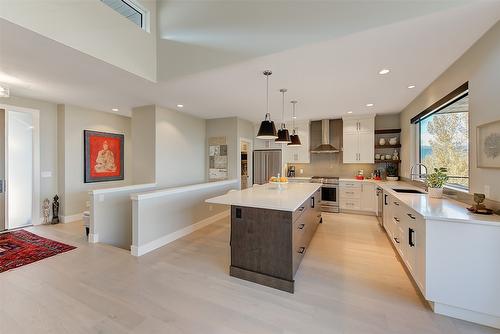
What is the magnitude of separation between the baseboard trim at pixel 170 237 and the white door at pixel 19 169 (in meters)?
3.29

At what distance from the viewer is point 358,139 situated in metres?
5.57

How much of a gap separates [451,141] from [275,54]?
292cm

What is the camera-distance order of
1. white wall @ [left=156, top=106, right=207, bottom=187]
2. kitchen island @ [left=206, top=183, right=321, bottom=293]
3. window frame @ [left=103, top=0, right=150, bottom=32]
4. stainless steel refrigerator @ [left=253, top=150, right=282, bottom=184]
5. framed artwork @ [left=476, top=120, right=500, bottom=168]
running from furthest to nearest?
stainless steel refrigerator @ [left=253, top=150, right=282, bottom=184]
white wall @ [left=156, top=106, right=207, bottom=187]
window frame @ [left=103, top=0, right=150, bottom=32]
kitchen island @ [left=206, top=183, right=321, bottom=293]
framed artwork @ [left=476, top=120, right=500, bottom=168]

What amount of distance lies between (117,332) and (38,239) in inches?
131

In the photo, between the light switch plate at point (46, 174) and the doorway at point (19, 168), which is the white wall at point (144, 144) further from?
the doorway at point (19, 168)

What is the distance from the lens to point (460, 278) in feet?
6.01

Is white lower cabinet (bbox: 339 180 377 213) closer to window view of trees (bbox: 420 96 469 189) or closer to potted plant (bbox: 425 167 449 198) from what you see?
window view of trees (bbox: 420 96 469 189)

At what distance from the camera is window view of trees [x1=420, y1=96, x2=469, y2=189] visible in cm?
276

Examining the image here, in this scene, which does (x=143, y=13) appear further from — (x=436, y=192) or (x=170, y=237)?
(x=436, y=192)

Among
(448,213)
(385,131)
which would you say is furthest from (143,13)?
(385,131)

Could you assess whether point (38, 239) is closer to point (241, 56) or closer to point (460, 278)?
point (241, 56)

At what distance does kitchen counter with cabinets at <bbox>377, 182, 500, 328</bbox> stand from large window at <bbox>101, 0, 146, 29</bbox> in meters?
4.49

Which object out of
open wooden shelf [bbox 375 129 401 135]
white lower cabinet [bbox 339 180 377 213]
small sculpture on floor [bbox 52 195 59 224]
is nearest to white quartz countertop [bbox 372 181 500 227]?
white lower cabinet [bbox 339 180 377 213]

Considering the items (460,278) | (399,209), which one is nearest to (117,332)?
(460,278)
